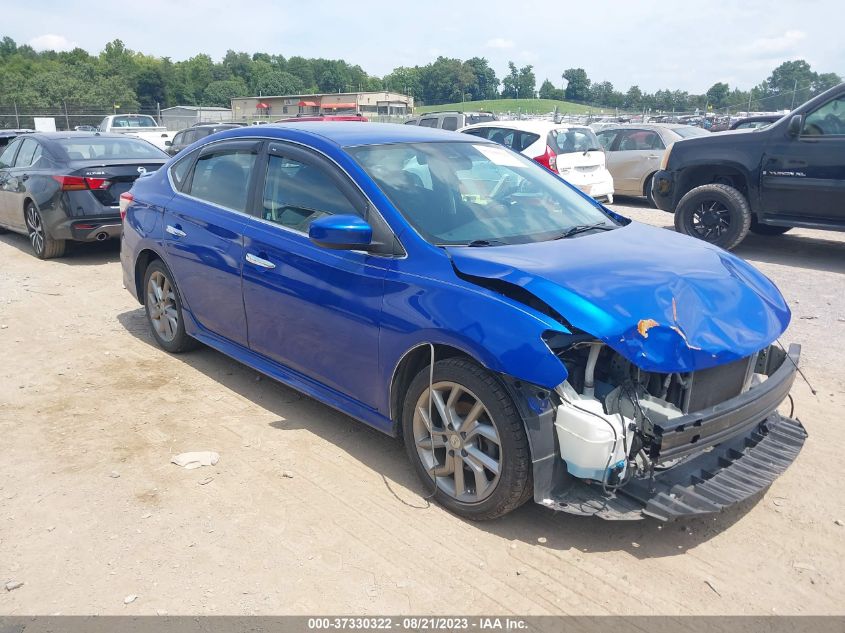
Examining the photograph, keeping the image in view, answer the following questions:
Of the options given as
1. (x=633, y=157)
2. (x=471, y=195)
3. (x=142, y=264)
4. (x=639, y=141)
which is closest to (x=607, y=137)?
(x=639, y=141)

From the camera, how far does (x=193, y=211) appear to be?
495 cm

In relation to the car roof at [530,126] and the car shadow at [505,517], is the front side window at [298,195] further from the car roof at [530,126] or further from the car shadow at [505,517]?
the car roof at [530,126]

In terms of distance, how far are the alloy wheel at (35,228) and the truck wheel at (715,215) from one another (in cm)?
854

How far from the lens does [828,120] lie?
26.8 ft

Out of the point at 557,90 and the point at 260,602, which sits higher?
the point at 557,90

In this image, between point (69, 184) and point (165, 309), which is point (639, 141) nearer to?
point (69, 184)

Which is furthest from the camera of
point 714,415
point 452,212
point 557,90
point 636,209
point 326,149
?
point 557,90

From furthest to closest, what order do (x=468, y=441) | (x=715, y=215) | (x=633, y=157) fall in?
(x=633, y=157) < (x=715, y=215) < (x=468, y=441)

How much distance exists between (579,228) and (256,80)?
125 m

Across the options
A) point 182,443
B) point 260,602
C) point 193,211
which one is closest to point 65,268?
point 193,211

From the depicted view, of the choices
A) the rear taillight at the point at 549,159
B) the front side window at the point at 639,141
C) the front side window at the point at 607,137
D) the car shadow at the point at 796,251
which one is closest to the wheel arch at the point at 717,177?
the car shadow at the point at 796,251

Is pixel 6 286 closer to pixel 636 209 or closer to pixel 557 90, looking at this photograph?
pixel 636 209

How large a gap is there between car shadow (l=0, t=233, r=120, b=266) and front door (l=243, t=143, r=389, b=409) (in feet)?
19.2

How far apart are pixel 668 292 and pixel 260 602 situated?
221cm
